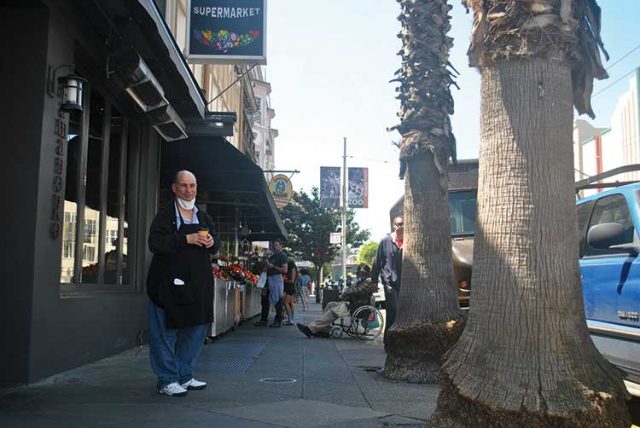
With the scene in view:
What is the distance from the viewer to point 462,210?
10.9 m

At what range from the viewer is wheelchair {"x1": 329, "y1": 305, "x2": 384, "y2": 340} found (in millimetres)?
11096

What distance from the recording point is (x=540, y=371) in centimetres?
324

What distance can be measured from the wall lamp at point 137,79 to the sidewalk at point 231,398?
Result: 3.06 m

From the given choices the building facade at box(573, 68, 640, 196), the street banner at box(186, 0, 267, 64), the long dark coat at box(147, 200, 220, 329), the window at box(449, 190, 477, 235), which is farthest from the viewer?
the building facade at box(573, 68, 640, 196)

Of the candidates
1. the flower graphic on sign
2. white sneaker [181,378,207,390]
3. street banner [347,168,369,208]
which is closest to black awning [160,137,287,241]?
the flower graphic on sign

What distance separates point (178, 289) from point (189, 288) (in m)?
0.09

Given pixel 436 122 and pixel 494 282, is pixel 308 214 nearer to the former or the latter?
pixel 436 122

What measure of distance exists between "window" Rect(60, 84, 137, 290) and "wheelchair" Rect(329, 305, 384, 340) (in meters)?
4.32

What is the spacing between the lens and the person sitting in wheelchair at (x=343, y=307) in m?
11.0

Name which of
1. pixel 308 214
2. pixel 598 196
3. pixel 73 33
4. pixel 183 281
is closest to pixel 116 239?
pixel 73 33

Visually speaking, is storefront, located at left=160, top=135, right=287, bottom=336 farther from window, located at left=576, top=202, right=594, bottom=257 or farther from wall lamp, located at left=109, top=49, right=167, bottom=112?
window, located at left=576, top=202, right=594, bottom=257

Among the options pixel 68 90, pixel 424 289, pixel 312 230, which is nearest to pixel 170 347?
pixel 68 90

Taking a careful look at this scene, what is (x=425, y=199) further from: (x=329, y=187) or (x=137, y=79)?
(x=329, y=187)

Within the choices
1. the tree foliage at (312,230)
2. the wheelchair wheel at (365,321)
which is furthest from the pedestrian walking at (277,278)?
the tree foliage at (312,230)
